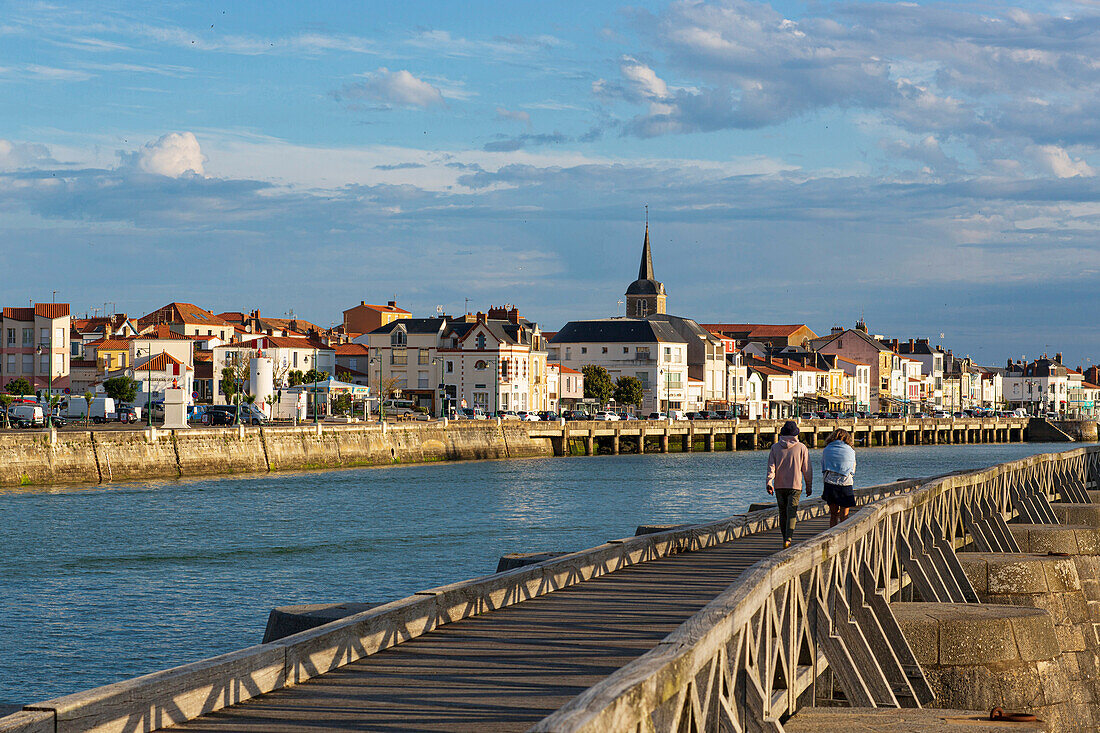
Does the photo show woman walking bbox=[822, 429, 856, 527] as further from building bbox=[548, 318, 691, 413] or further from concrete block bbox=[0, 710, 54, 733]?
building bbox=[548, 318, 691, 413]

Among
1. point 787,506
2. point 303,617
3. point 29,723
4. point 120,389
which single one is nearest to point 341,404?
point 120,389

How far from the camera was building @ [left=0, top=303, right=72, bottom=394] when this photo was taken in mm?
94000

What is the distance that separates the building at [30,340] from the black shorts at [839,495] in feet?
280

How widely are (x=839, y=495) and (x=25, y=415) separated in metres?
56.1

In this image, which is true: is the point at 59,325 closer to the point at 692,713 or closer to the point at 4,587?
the point at 4,587

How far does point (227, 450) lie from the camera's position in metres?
63.2

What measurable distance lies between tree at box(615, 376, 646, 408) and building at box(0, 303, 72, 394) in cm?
5025

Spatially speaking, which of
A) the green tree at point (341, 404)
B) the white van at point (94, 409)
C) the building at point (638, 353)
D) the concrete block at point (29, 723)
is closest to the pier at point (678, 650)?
the concrete block at point (29, 723)

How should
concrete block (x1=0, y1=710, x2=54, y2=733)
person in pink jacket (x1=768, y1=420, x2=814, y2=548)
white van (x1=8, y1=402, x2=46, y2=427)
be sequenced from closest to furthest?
1. concrete block (x1=0, y1=710, x2=54, y2=733)
2. person in pink jacket (x1=768, y1=420, x2=814, y2=548)
3. white van (x1=8, y1=402, x2=46, y2=427)

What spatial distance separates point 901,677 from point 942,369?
190 meters

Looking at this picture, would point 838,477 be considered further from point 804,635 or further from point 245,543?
point 245,543

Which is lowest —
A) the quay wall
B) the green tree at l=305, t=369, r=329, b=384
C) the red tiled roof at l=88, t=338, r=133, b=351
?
the quay wall

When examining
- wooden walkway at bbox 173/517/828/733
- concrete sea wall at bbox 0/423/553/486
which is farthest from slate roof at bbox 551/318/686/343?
wooden walkway at bbox 173/517/828/733

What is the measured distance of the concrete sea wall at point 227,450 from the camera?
54.4 meters
